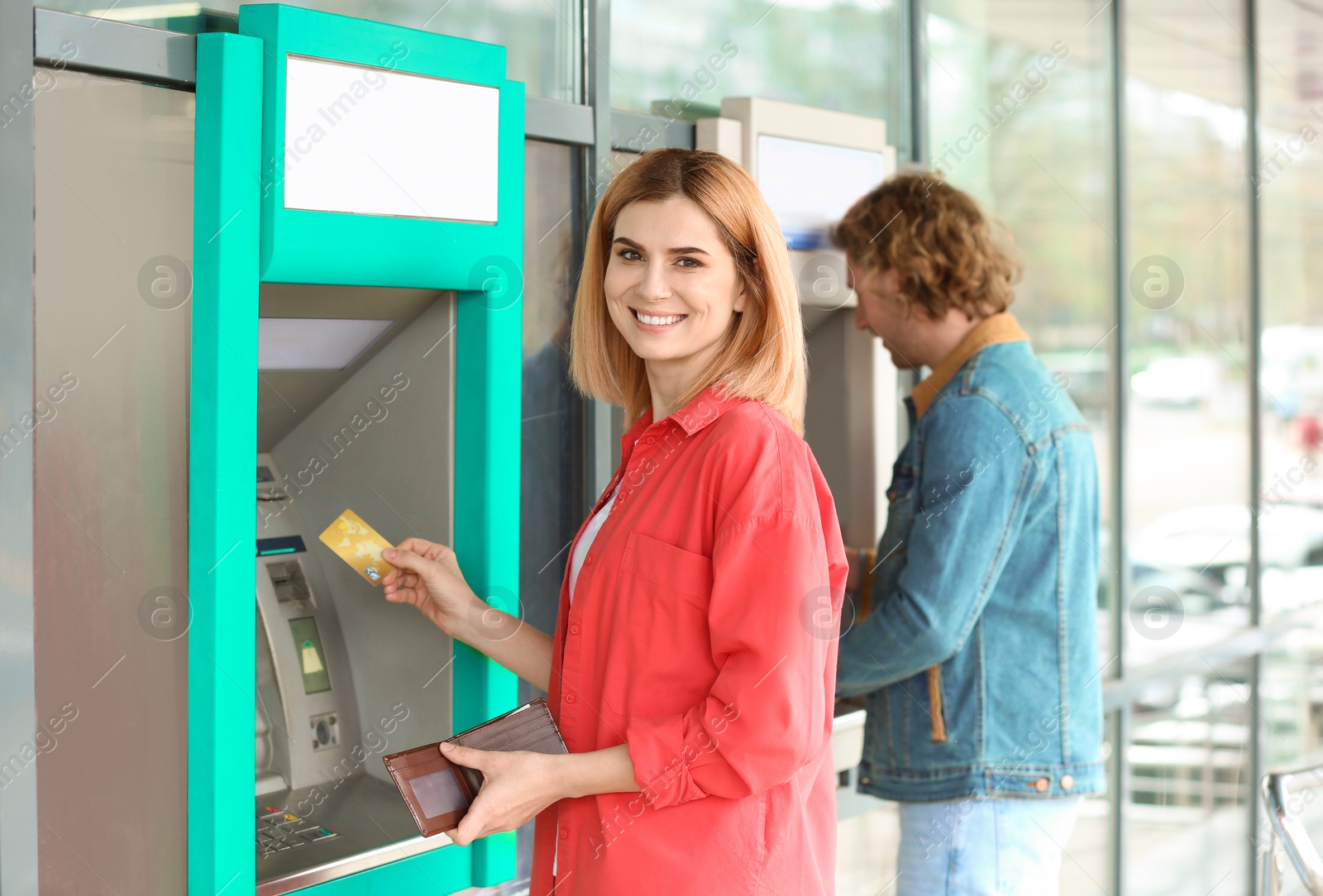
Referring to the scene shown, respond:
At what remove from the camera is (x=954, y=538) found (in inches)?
84.7

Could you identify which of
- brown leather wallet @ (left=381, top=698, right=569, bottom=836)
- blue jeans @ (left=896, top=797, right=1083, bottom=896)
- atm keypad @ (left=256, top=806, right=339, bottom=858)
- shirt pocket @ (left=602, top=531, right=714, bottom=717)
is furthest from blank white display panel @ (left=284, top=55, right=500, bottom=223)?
blue jeans @ (left=896, top=797, right=1083, bottom=896)

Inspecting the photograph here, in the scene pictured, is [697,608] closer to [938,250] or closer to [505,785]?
[505,785]

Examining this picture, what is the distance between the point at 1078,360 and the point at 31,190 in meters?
3.02

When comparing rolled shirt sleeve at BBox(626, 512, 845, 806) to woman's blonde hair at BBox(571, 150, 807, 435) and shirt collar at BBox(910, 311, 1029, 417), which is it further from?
shirt collar at BBox(910, 311, 1029, 417)

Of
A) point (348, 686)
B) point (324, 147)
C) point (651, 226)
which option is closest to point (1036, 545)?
point (651, 226)

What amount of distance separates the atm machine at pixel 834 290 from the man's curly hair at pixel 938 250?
0.18m

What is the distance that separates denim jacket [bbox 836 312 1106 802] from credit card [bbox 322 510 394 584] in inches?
37.7

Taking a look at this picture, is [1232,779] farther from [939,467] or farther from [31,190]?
[31,190]

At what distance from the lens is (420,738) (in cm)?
195

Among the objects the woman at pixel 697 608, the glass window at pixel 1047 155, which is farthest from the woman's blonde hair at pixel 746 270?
the glass window at pixel 1047 155

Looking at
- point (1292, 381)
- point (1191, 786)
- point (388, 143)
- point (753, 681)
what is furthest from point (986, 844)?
point (1292, 381)

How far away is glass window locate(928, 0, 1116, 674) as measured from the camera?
3209 mm

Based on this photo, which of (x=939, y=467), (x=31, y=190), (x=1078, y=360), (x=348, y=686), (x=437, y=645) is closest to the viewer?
(x=31, y=190)

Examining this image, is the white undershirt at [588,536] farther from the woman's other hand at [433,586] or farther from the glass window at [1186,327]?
the glass window at [1186,327]
